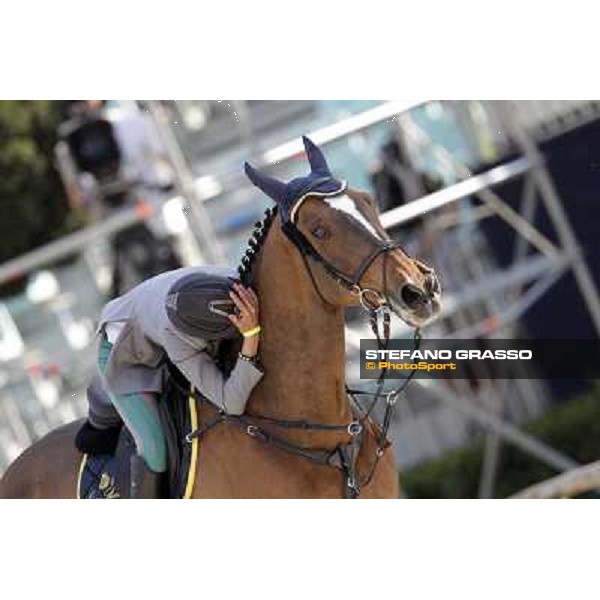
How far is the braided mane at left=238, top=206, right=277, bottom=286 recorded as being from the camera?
3939 millimetres

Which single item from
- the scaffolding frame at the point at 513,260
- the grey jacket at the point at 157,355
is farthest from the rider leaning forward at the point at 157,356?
the scaffolding frame at the point at 513,260

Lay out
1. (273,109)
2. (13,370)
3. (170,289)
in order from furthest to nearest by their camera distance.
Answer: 1. (13,370)
2. (273,109)
3. (170,289)

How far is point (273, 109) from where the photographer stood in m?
5.20

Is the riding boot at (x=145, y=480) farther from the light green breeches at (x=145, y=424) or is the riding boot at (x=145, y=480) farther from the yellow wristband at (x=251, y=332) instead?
the yellow wristband at (x=251, y=332)

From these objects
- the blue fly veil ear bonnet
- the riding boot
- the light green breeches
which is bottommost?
the riding boot

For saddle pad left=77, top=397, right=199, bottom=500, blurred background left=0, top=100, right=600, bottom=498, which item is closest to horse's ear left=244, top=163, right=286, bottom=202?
saddle pad left=77, top=397, right=199, bottom=500

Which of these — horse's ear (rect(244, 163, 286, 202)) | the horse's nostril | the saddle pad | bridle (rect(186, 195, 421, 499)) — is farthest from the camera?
the saddle pad

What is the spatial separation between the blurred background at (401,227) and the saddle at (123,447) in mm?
692

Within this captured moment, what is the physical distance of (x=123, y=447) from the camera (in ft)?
13.8

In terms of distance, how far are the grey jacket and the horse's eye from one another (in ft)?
1.00

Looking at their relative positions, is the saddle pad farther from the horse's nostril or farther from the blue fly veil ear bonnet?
the horse's nostril
